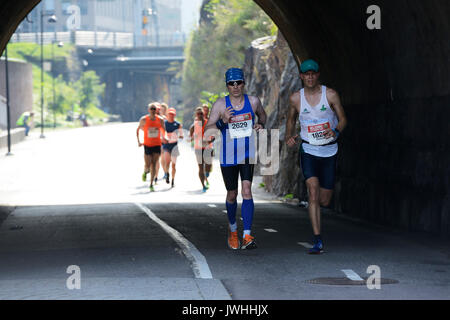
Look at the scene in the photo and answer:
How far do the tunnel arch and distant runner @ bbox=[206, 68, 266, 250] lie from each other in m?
2.96

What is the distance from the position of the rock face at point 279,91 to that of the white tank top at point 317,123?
9.56 m

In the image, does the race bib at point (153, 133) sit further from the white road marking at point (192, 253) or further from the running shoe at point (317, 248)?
the running shoe at point (317, 248)

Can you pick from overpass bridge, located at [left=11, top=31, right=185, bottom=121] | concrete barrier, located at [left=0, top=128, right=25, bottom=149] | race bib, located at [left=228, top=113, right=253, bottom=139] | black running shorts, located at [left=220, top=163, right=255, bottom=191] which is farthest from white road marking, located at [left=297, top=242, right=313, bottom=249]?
overpass bridge, located at [left=11, top=31, right=185, bottom=121]

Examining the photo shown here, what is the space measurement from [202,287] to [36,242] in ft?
15.6

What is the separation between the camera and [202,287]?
7297mm

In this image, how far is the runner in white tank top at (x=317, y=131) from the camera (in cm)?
987

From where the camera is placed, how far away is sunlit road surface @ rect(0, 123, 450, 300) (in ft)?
24.0

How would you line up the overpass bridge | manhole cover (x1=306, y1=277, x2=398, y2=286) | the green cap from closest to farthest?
1. manhole cover (x1=306, y1=277, x2=398, y2=286)
2. the green cap
3. the overpass bridge

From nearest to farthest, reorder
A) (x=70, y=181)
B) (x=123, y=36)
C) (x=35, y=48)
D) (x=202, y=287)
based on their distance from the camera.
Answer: (x=202, y=287), (x=70, y=181), (x=35, y=48), (x=123, y=36)

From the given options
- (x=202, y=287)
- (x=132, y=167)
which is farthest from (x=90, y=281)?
(x=132, y=167)

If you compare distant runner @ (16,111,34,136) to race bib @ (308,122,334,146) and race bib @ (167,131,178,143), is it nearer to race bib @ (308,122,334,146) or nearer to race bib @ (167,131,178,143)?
race bib @ (167,131,178,143)

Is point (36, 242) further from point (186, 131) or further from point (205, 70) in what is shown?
point (186, 131)

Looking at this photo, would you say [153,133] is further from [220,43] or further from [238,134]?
[220,43]

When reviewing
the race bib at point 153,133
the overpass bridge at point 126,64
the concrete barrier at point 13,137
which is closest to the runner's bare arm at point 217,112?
the race bib at point 153,133
